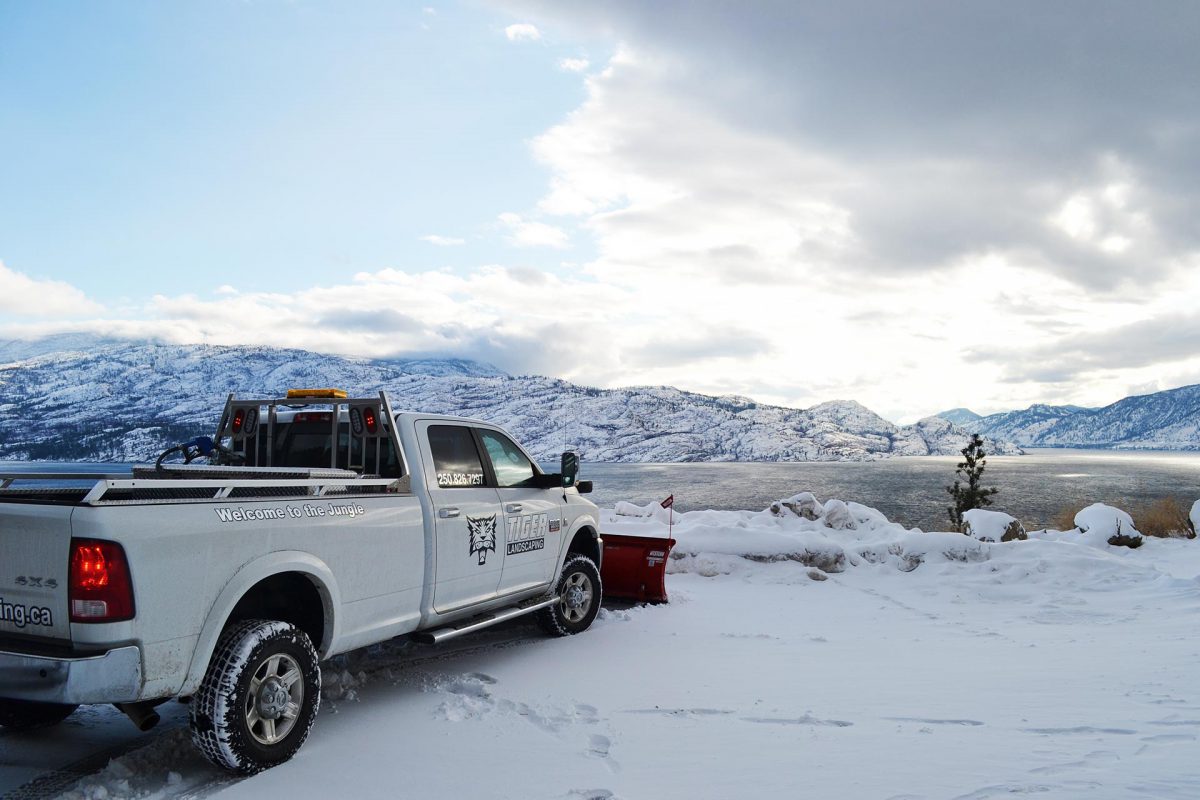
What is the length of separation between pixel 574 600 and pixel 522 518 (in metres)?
1.56

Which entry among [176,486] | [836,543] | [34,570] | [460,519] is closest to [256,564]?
[176,486]

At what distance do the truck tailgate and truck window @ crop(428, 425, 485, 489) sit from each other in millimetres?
2571

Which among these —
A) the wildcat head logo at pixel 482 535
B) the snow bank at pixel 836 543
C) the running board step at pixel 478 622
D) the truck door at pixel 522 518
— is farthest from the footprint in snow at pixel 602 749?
the snow bank at pixel 836 543

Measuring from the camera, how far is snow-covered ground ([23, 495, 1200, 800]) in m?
3.92

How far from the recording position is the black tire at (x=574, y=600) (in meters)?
7.45

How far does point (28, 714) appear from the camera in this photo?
4.68 m

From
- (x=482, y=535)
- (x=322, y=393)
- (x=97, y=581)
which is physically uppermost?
(x=322, y=393)

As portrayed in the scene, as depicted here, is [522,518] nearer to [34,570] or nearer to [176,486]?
[176,486]

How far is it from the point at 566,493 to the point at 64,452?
18756 centimetres

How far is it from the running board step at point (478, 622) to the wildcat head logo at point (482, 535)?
46 centimetres

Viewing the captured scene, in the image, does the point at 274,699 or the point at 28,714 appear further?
the point at 28,714

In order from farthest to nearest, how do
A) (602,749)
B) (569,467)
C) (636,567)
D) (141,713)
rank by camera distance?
(636,567) → (569,467) → (602,749) → (141,713)

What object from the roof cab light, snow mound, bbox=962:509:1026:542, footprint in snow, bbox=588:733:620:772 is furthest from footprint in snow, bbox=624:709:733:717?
snow mound, bbox=962:509:1026:542

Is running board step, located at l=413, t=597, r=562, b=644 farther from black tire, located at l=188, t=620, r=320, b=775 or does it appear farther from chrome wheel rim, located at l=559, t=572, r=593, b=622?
black tire, located at l=188, t=620, r=320, b=775
